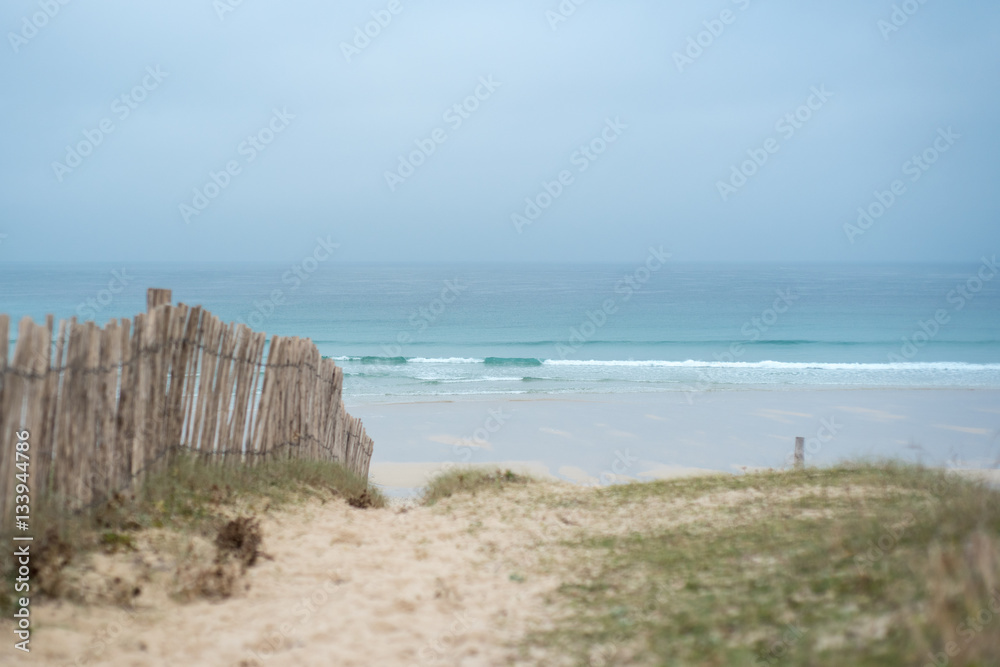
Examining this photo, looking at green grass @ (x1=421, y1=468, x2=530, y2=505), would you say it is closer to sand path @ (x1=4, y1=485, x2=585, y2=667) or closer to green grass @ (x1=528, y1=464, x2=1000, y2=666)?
sand path @ (x1=4, y1=485, x2=585, y2=667)

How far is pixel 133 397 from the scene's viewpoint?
455 cm

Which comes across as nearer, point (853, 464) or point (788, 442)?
point (853, 464)

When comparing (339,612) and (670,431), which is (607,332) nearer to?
(670,431)

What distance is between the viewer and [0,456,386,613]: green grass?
3.75m

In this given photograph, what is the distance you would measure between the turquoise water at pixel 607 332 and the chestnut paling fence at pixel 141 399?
462 inches

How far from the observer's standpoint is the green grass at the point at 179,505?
3753 mm

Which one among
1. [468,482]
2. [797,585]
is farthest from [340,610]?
[468,482]

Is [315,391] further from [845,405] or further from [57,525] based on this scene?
[845,405]

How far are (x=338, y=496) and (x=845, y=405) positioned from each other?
45.1 feet

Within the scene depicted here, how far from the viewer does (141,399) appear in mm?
4613

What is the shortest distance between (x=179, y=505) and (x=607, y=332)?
28859 mm

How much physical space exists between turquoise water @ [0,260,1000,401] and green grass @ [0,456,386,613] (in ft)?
38.2

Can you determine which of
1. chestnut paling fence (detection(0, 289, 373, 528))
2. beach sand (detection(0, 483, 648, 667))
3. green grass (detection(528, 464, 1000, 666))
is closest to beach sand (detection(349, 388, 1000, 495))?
chestnut paling fence (detection(0, 289, 373, 528))

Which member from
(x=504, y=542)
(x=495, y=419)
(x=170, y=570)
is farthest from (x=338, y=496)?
(x=495, y=419)
